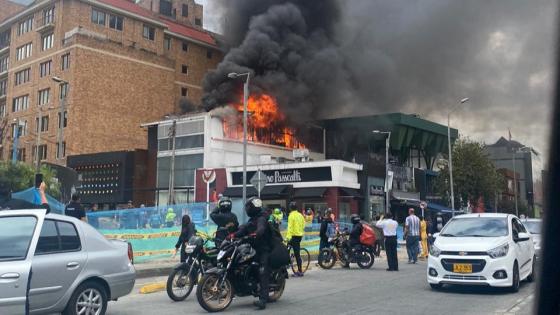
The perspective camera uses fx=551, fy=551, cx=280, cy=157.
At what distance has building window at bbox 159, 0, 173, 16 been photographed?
70.1 metres

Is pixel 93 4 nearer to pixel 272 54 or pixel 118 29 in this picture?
pixel 118 29

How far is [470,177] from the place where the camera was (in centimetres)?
4428

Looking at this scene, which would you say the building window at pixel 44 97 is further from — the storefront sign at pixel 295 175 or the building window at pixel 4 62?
the storefront sign at pixel 295 175

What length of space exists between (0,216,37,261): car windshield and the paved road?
223 centimetres

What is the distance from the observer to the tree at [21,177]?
87.5 ft

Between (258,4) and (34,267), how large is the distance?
4993cm

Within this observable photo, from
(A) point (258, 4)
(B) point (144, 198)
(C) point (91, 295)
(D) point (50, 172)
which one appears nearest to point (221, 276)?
(C) point (91, 295)

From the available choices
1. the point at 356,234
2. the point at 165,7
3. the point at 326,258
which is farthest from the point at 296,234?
the point at 165,7

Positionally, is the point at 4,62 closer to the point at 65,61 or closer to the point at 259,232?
the point at 65,61

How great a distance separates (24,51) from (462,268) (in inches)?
2275

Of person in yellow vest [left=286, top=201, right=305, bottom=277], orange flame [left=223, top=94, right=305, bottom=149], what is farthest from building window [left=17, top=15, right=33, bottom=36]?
person in yellow vest [left=286, top=201, right=305, bottom=277]

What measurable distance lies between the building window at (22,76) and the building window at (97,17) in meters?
8.82

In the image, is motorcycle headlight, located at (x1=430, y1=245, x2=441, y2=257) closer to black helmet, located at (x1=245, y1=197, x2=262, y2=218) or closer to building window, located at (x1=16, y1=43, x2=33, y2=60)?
black helmet, located at (x1=245, y1=197, x2=262, y2=218)

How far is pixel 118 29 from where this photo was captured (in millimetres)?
56688
